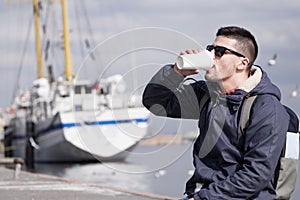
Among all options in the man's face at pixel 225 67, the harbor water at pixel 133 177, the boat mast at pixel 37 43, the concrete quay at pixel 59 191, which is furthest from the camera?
the boat mast at pixel 37 43

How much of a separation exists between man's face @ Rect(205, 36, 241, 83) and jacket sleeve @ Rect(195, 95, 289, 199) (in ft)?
0.77

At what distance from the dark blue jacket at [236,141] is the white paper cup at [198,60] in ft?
0.67

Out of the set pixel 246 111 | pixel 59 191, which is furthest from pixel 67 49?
pixel 246 111

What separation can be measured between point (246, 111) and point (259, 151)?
0.77 feet

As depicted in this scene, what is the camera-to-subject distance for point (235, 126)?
439 centimetres

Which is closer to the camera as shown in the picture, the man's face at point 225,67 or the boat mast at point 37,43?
the man's face at point 225,67

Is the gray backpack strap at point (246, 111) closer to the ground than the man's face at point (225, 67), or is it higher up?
closer to the ground

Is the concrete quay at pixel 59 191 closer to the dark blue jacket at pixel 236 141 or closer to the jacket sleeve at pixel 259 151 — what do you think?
the dark blue jacket at pixel 236 141

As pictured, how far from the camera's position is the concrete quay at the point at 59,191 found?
11.4 meters

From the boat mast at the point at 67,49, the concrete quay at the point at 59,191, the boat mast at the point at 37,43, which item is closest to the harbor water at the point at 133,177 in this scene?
the concrete quay at the point at 59,191

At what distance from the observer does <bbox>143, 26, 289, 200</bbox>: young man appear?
427 centimetres

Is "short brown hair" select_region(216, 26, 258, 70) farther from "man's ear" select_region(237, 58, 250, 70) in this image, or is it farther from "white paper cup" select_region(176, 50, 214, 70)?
"white paper cup" select_region(176, 50, 214, 70)

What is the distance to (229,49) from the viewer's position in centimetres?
444

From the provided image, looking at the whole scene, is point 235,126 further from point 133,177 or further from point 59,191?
point 133,177
